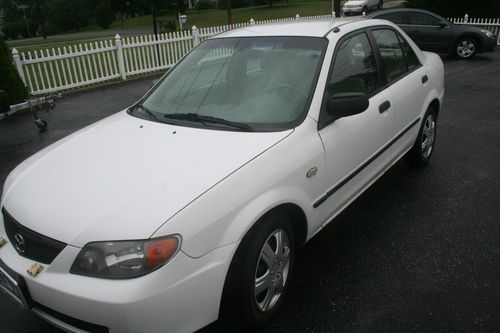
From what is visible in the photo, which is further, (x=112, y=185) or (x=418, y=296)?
(x=418, y=296)

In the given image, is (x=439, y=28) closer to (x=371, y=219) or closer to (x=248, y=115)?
(x=371, y=219)

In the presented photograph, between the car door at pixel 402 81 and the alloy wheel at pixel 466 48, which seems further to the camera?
the alloy wheel at pixel 466 48

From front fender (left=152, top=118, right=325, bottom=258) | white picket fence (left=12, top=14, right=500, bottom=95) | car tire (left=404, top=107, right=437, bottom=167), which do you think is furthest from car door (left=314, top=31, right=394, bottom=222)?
white picket fence (left=12, top=14, right=500, bottom=95)

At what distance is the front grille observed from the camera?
2.03 m

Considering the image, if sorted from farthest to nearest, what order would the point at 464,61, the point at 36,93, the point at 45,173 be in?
the point at 464,61
the point at 36,93
the point at 45,173

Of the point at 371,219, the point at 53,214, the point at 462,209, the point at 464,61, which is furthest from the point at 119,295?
the point at 464,61

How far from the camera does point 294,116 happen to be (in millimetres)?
2734

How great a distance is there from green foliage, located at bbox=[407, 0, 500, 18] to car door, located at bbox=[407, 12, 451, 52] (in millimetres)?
5833

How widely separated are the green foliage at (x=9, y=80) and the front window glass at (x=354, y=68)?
745 cm

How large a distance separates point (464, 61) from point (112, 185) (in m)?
12.8

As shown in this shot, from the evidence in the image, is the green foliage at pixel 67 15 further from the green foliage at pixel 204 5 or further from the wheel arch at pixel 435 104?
the wheel arch at pixel 435 104

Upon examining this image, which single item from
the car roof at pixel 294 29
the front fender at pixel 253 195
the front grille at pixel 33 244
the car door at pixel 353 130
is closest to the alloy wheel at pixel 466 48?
the car roof at pixel 294 29

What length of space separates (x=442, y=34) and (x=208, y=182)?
41.5 feet

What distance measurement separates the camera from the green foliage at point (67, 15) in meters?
68.6
